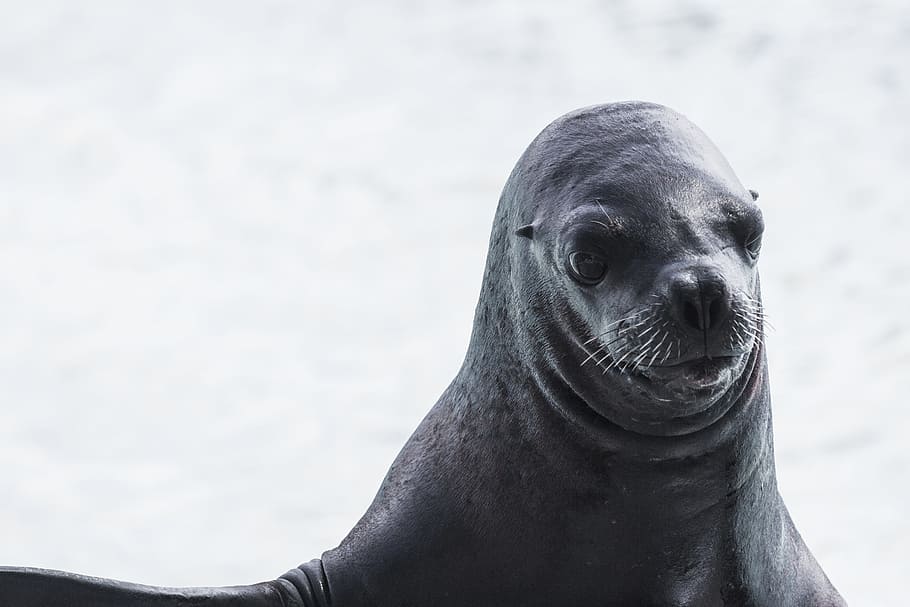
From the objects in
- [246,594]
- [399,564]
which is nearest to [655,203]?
[399,564]

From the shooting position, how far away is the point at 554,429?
17.0 feet

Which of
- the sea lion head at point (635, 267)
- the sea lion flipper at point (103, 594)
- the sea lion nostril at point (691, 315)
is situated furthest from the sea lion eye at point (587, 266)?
the sea lion flipper at point (103, 594)

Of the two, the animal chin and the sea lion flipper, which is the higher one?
the animal chin

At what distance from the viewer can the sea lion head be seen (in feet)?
15.1

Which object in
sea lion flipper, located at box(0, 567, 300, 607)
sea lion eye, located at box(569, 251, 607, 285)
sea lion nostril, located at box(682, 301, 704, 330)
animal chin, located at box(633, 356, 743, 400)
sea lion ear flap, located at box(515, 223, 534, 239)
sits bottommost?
sea lion flipper, located at box(0, 567, 300, 607)

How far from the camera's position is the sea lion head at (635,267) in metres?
4.60

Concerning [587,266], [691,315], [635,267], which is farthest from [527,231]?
[691,315]

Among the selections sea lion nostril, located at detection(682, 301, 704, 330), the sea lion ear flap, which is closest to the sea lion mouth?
sea lion nostril, located at detection(682, 301, 704, 330)

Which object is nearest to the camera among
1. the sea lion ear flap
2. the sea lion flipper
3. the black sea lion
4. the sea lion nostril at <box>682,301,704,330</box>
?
the sea lion nostril at <box>682,301,704,330</box>

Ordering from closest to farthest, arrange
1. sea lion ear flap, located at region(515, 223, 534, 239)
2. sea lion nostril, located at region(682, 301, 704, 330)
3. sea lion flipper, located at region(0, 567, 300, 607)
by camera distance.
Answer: sea lion nostril, located at region(682, 301, 704, 330), sea lion flipper, located at region(0, 567, 300, 607), sea lion ear flap, located at region(515, 223, 534, 239)

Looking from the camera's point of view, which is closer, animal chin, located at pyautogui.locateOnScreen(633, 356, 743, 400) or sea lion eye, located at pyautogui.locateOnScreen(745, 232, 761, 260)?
animal chin, located at pyautogui.locateOnScreen(633, 356, 743, 400)

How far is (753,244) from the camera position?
4.98 meters

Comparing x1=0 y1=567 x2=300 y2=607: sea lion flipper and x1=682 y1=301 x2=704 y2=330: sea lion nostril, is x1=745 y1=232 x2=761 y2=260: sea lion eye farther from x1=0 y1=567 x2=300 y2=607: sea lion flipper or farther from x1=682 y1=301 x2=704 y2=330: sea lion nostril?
x1=0 y1=567 x2=300 y2=607: sea lion flipper

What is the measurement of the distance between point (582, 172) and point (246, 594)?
5.94 feet
